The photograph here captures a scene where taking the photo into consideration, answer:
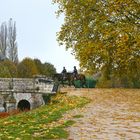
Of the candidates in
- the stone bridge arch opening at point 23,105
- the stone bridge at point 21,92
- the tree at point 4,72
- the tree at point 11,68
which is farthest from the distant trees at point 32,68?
the stone bridge at point 21,92

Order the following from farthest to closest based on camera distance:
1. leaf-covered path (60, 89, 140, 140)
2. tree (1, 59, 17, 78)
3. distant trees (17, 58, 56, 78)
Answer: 1. distant trees (17, 58, 56, 78)
2. tree (1, 59, 17, 78)
3. leaf-covered path (60, 89, 140, 140)

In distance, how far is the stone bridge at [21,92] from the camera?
47.6 metres

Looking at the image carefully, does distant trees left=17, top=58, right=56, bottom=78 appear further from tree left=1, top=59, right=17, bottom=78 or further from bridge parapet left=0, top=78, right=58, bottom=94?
bridge parapet left=0, top=78, right=58, bottom=94

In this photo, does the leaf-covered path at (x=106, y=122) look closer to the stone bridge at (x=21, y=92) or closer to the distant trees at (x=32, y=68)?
the stone bridge at (x=21, y=92)

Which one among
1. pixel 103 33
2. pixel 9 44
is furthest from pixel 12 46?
pixel 103 33

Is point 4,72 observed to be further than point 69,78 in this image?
Yes

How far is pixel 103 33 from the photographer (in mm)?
42062

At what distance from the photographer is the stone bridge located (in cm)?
4760

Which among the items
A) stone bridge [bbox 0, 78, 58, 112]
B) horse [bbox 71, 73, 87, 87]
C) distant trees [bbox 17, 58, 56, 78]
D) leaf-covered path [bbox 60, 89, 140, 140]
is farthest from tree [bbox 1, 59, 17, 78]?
leaf-covered path [bbox 60, 89, 140, 140]

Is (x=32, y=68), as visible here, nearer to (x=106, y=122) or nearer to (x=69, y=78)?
(x=69, y=78)

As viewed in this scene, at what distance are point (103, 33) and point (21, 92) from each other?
11.6 metres

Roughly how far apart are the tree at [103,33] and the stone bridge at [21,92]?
4.57m

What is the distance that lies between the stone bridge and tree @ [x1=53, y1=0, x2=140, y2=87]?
4568 mm

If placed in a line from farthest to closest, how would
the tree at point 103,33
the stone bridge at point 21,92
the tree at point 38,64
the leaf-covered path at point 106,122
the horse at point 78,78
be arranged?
the tree at point 38,64, the horse at point 78,78, the stone bridge at point 21,92, the tree at point 103,33, the leaf-covered path at point 106,122
